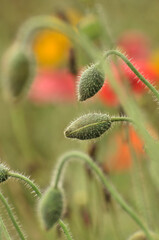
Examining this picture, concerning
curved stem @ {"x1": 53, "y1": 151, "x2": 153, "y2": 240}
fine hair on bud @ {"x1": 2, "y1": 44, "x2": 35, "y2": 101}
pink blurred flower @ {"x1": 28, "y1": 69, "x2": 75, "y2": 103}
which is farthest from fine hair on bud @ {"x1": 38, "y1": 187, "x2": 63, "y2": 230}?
pink blurred flower @ {"x1": 28, "y1": 69, "x2": 75, "y2": 103}

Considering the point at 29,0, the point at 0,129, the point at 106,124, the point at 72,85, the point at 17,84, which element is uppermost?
the point at 29,0

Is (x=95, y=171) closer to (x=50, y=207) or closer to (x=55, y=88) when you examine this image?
(x=50, y=207)

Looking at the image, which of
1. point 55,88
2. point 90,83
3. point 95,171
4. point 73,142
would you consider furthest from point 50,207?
point 73,142

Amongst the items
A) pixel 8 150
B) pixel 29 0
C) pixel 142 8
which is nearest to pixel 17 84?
pixel 8 150

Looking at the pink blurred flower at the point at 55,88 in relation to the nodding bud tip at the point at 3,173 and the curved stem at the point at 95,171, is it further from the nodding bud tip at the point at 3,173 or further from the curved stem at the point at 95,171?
the nodding bud tip at the point at 3,173

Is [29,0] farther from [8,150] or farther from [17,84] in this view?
[17,84]

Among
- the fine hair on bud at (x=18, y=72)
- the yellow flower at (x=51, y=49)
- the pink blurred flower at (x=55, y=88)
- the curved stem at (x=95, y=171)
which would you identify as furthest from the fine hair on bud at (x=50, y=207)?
the yellow flower at (x=51, y=49)
